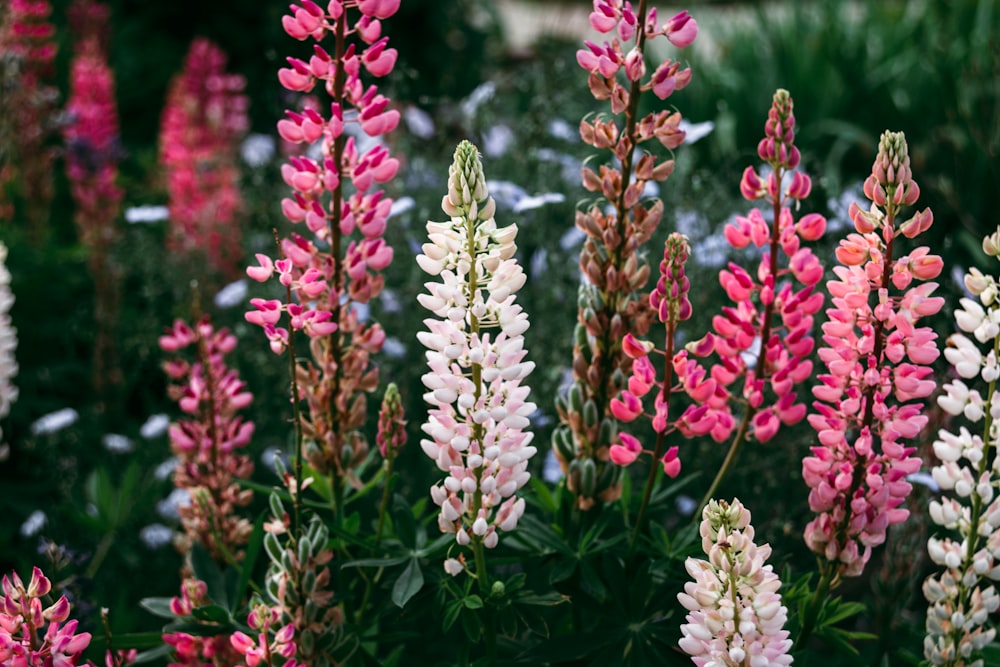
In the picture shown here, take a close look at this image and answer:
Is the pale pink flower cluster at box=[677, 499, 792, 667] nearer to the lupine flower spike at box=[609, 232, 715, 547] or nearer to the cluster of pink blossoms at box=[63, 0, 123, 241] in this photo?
the lupine flower spike at box=[609, 232, 715, 547]

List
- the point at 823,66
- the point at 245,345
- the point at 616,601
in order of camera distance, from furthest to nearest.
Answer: the point at 823,66
the point at 245,345
the point at 616,601

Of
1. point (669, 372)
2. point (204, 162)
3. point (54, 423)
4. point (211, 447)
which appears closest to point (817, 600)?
point (669, 372)

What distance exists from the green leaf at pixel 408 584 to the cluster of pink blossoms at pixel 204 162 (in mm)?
2554

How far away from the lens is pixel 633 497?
187cm

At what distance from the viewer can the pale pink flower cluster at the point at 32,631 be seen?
4.18 feet

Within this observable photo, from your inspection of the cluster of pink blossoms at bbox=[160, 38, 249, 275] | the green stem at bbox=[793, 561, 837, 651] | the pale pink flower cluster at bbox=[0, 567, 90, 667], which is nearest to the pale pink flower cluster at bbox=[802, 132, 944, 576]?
the green stem at bbox=[793, 561, 837, 651]

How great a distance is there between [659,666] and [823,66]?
4.53m

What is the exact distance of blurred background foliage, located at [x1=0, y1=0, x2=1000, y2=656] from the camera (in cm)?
262

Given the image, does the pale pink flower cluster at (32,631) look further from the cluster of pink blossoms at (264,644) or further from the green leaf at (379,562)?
the green leaf at (379,562)

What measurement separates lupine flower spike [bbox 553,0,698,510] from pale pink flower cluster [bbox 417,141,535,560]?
10.3 inches

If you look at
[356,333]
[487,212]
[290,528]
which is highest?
[487,212]

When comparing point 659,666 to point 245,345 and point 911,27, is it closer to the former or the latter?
point 245,345

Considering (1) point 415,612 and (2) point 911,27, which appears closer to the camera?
(1) point 415,612

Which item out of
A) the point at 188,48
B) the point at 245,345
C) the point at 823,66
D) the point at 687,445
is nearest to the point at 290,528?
the point at 687,445
